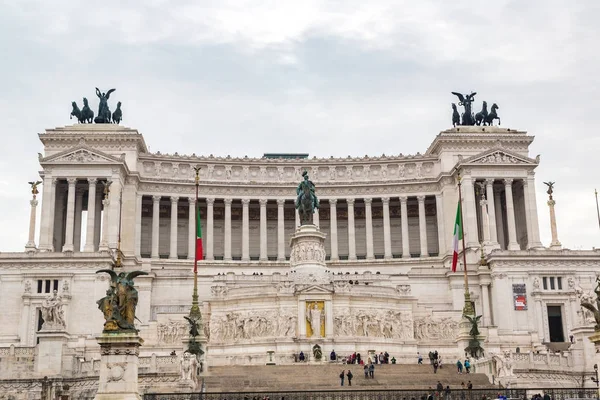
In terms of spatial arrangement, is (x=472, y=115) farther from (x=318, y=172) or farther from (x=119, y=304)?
(x=119, y=304)

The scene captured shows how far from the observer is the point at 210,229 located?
9781 centimetres

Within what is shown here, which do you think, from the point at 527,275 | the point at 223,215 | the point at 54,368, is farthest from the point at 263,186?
the point at 54,368

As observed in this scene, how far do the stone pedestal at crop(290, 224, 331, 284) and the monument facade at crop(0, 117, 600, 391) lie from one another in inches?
6.8

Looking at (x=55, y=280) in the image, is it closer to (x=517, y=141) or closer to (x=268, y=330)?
(x=268, y=330)

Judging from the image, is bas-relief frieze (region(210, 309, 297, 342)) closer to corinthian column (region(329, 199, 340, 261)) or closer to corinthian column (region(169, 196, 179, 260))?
corinthian column (region(169, 196, 179, 260))

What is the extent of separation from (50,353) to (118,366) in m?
22.6

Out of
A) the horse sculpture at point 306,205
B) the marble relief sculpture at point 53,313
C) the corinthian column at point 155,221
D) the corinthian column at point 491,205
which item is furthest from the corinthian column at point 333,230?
the marble relief sculpture at point 53,313

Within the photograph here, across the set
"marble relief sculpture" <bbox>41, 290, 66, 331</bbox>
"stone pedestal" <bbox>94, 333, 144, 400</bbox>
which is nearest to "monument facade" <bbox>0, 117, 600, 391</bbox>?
"marble relief sculpture" <bbox>41, 290, 66, 331</bbox>

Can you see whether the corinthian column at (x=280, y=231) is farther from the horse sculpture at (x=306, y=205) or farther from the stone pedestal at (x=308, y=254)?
the horse sculpture at (x=306, y=205)

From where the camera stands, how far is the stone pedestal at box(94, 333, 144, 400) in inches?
1248

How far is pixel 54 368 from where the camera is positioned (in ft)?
170

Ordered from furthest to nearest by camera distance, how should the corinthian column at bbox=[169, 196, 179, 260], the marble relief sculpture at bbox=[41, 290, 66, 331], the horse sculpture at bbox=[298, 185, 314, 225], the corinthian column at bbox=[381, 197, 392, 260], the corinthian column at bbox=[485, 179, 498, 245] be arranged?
the corinthian column at bbox=[381, 197, 392, 260], the corinthian column at bbox=[169, 196, 179, 260], the corinthian column at bbox=[485, 179, 498, 245], the horse sculpture at bbox=[298, 185, 314, 225], the marble relief sculpture at bbox=[41, 290, 66, 331]

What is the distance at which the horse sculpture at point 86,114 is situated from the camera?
3947 inches

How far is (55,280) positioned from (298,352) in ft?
91.4
